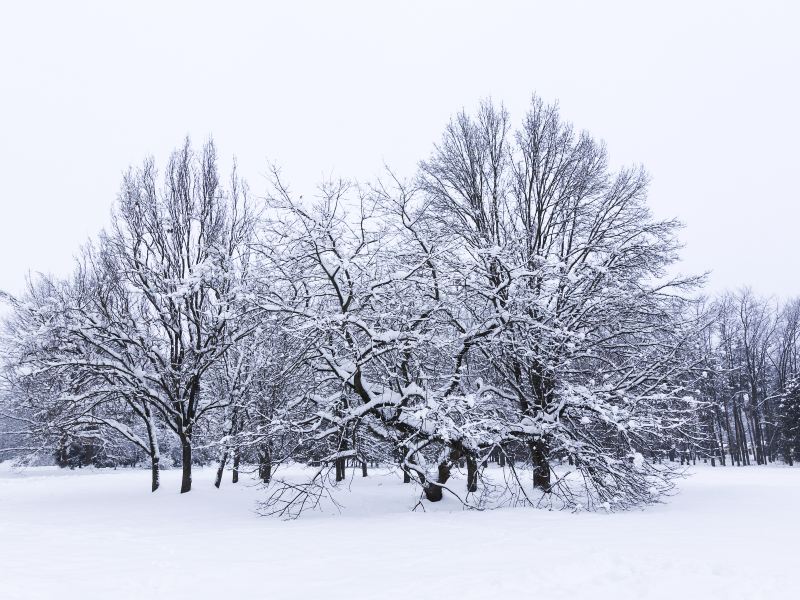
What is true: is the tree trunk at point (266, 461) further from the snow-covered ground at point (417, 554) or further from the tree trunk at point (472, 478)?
the tree trunk at point (472, 478)

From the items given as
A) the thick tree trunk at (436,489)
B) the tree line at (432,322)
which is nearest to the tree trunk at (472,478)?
the tree line at (432,322)

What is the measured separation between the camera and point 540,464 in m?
11.5

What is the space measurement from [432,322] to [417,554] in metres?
6.09

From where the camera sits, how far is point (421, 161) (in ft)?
46.4

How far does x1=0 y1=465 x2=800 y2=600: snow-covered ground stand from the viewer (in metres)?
4.65

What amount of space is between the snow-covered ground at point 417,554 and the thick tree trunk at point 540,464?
2046 mm

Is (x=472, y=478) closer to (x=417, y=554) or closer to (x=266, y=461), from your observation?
(x=266, y=461)

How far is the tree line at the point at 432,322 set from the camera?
10320mm

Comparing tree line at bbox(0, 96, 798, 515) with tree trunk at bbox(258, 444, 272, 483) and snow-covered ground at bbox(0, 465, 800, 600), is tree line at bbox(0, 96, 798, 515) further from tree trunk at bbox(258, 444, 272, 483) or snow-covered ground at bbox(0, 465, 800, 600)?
snow-covered ground at bbox(0, 465, 800, 600)

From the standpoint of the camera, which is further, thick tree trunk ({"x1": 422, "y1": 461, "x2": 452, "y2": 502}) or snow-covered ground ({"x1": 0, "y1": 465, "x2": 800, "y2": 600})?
thick tree trunk ({"x1": 422, "y1": 461, "x2": 452, "y2": 502})

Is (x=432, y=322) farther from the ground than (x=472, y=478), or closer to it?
farther from the ground

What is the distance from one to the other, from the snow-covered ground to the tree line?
1.43m

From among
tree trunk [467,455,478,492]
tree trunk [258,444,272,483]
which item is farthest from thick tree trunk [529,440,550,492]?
tree trunk [258,444,272,483]

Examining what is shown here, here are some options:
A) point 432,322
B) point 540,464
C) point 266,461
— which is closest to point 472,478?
point 540,464
